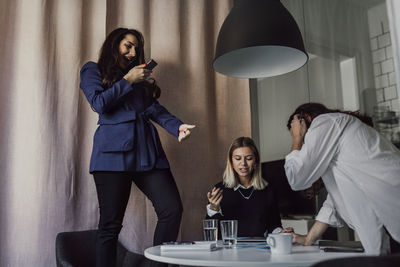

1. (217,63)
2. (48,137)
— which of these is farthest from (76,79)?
(217,63)

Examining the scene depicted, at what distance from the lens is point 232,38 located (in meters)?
1.61

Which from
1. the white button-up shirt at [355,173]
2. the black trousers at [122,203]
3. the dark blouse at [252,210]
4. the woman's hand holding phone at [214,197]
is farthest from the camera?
the dark blouse at [252,210]

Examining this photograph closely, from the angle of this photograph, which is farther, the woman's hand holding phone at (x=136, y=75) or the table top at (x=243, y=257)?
the woman's hand holding phone at (x=136, y=75)

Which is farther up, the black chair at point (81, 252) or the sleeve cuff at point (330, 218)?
the sleeve cuff at point (330, 218)

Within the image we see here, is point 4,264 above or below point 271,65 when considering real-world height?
below

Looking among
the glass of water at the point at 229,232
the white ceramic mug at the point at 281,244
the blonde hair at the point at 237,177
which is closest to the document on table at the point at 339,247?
the white ceramic mug at the point at 281,244

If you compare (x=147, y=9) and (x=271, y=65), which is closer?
(x=271, y=65)

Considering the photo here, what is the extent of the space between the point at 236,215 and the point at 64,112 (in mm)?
1110

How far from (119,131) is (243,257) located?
96cm

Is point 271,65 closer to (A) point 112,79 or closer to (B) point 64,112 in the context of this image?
(A) point 112,79

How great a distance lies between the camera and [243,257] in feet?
3.34

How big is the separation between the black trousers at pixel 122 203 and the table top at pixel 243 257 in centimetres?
57

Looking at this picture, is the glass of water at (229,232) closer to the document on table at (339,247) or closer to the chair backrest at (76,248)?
the document on table at (339,247)

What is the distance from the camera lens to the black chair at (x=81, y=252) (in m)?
1.79
